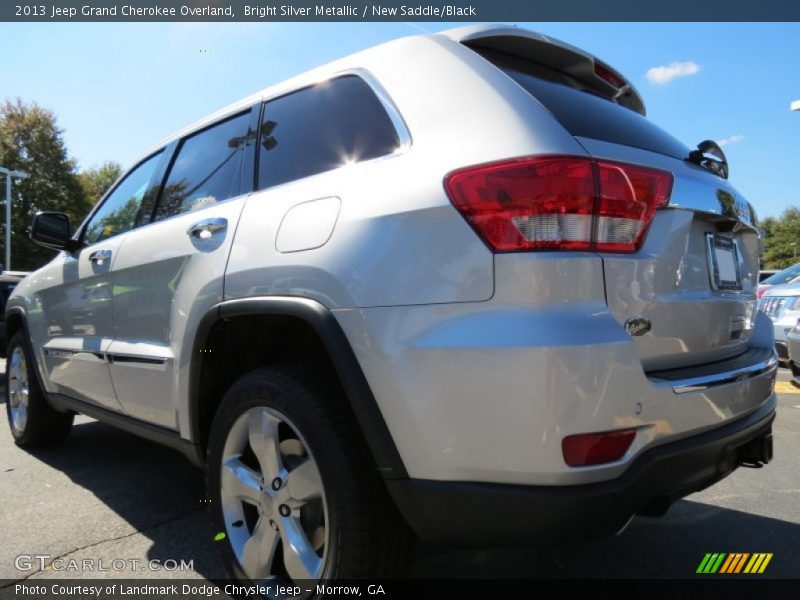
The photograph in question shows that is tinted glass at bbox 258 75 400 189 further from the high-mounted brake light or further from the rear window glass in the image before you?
the high-mounted brake light

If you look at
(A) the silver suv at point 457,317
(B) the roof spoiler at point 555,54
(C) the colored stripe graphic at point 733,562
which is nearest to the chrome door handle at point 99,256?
(A) the silver suv at point 457,317

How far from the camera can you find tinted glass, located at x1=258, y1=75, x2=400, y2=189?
193 centimetres

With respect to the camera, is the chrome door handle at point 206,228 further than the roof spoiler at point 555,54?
Yes

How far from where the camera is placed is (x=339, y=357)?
168 cm

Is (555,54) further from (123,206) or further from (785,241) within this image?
(785,241)

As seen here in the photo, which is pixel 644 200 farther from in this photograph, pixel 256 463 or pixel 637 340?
pixel 256 463

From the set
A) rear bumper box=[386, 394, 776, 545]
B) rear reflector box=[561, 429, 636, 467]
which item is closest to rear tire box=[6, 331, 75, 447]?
rear bumper box=[386, 394, 776, 545]

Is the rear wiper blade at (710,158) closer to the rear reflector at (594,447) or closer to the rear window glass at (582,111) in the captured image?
the rear window glass at (582,111)

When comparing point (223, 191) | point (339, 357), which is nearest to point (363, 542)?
point (339, 357)

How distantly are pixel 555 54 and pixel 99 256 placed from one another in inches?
96.8

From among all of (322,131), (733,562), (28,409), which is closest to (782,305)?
(733,562)

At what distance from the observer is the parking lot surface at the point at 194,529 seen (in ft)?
7.77

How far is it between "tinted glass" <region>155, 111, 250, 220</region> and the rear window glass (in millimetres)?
1137

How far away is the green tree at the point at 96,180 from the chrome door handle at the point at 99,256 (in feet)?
135
